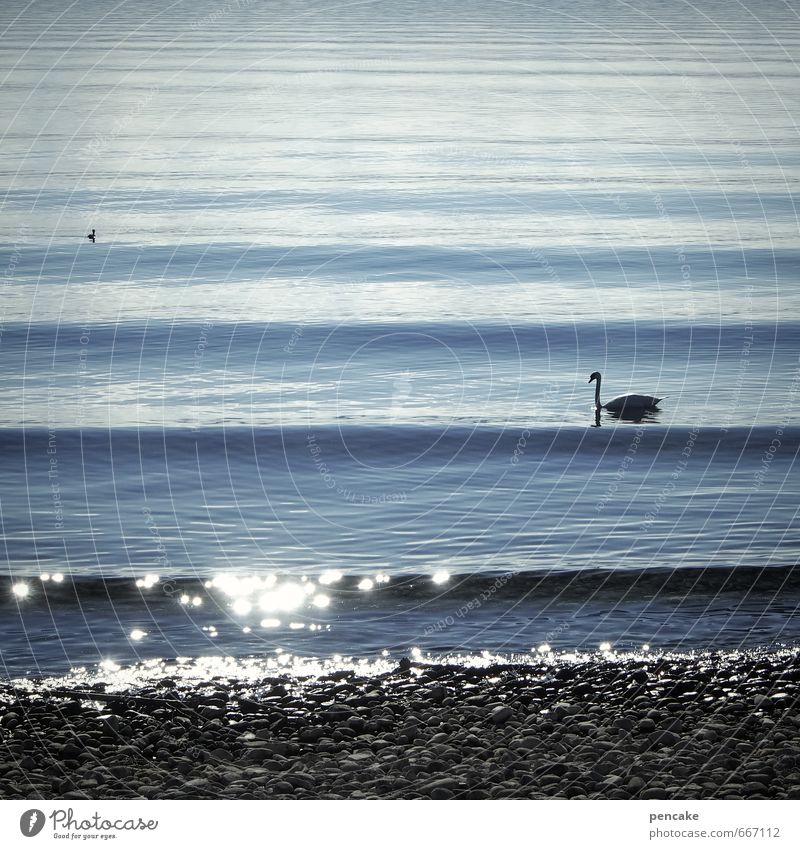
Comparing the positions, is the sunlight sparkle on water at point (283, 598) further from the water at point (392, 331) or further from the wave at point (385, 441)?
the wave at point (385, 441)

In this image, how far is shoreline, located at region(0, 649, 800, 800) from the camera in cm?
856

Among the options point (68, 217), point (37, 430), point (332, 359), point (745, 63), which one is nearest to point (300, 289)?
point (332, 359)

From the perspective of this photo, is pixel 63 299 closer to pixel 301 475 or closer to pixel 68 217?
pixel 68 217

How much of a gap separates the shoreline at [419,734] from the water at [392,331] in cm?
89

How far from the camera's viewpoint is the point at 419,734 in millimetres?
9008

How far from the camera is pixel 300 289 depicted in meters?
25.9

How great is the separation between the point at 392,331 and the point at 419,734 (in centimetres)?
1485

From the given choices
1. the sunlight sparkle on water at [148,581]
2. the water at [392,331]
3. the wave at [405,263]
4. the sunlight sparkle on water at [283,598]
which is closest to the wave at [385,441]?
the water at [392,331]

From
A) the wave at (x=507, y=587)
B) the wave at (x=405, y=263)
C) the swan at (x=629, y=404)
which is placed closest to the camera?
the wave at (x=507, y=587)

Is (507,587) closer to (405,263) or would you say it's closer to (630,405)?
(630,405)

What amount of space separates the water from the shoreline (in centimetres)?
89

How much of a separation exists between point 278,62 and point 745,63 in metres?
14.7

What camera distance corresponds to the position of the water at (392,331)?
12.5 metres

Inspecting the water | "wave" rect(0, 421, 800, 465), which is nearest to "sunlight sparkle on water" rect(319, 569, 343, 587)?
the water
